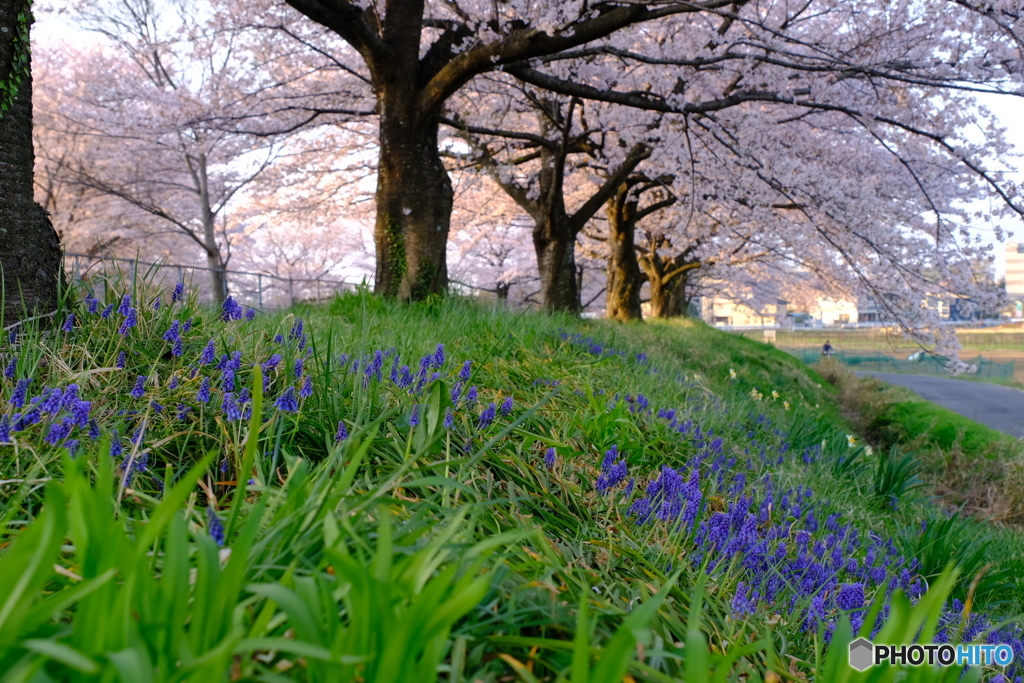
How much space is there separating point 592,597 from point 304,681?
0.58 metres

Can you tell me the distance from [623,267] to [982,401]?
1228 centimetres

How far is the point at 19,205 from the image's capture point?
8.38ft

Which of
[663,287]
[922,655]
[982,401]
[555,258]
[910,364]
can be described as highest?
[663,287]

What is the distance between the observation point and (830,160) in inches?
521

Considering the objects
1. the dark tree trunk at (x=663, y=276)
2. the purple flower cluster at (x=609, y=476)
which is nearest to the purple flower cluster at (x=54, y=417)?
the purple flower cluster at (x=609, y=476)

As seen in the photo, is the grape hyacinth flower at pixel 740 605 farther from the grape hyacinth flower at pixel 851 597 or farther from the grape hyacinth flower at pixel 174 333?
the grape hyacinth flower at pixel 174 333

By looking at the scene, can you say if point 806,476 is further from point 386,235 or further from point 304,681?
point 386,235

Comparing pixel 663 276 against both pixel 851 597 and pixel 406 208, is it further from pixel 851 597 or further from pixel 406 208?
pixel 851 597

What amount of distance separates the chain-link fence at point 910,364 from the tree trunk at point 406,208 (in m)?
23.1

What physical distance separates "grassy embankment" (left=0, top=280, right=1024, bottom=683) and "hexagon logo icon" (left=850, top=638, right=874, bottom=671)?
0.06 m

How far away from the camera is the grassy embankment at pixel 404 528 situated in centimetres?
79

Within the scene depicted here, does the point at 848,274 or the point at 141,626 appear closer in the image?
the point at 141,626

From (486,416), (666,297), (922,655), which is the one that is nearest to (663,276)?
(666,297)

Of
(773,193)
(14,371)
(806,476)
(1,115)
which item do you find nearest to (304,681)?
(14,371)
